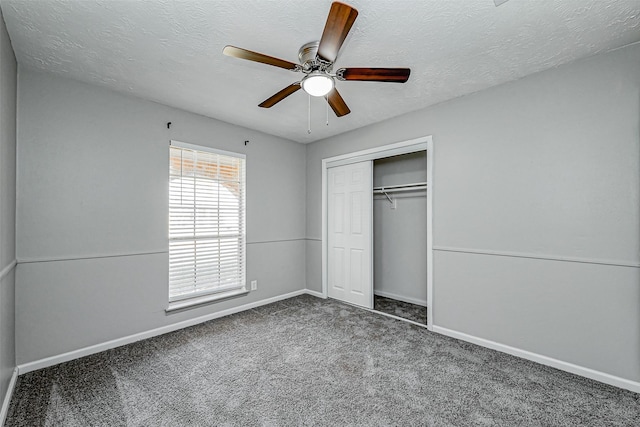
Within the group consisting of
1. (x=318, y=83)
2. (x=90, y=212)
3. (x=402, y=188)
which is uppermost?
(x=318, y=83)

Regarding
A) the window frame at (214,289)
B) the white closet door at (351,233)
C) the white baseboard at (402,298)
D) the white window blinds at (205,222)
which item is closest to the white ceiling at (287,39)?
the window frame at (214,289)

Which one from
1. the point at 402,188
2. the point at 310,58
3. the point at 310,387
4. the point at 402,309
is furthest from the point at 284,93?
the point at 402,309

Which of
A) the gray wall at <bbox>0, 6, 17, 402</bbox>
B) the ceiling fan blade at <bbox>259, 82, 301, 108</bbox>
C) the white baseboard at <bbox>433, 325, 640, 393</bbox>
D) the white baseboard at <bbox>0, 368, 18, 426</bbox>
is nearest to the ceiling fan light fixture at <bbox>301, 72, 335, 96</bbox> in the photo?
the ceiling fan blade at <bbox>259, 82, 301, 108</bbox>

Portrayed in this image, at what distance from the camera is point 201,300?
3.40 m

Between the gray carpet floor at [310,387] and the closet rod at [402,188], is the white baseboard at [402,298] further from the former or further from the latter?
the closet rod at [402,188]

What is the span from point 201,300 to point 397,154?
3006 mm

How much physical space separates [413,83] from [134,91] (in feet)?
8.95

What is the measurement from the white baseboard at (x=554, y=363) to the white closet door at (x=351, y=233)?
1267 millimetres

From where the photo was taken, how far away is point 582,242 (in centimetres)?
229

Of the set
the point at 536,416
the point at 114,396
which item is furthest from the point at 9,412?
the point at 536,416

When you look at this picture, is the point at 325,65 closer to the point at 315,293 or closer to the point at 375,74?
the point at 375,74

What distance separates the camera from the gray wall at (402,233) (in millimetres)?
4059

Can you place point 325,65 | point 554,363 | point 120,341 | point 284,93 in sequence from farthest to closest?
point 120,341 < point 554,363 < point 284,93 < point 325,65

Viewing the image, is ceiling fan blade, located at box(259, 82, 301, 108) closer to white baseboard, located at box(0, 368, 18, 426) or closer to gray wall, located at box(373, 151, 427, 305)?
gray wall, located at box(373, 151, 427, 305)
